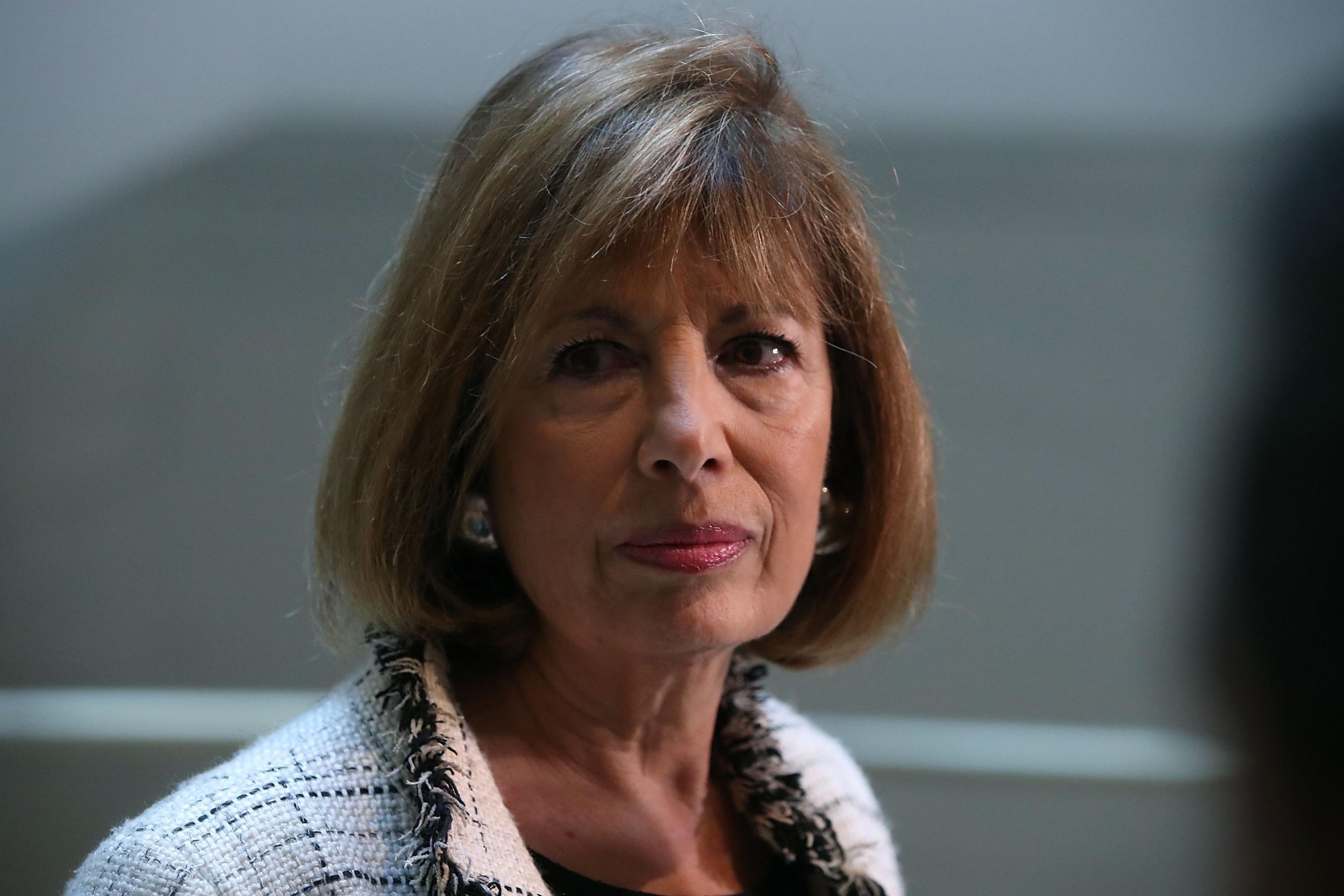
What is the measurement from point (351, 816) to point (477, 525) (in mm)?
292

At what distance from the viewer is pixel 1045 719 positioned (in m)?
1.86

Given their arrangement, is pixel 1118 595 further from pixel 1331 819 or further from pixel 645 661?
pixel 645 661

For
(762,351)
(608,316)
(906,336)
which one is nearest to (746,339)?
(762,351)

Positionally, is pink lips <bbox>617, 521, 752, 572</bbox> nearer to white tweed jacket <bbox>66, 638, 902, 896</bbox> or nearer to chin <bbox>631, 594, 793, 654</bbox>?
chin <bbox>631, 594, 793, 654</bbox>

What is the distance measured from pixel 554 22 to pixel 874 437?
804mm

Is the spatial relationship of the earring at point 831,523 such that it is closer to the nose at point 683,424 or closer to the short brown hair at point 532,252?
the short brown hair at point 532,252

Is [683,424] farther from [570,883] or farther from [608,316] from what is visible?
[570,883]

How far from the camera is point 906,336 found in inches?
69.9

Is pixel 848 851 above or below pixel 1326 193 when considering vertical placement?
below

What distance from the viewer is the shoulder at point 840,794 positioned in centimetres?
123

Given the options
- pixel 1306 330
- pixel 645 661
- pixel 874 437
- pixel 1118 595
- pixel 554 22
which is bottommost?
pixel 1118 595

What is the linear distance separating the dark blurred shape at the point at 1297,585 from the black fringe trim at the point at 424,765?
587mm

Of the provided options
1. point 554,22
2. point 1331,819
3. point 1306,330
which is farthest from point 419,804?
point 554,22

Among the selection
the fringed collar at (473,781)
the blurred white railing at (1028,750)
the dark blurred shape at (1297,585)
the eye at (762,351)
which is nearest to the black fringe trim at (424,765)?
the fringed collar at (473,781)
